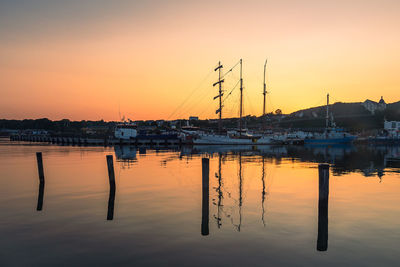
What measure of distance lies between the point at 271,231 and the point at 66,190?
1480 cm

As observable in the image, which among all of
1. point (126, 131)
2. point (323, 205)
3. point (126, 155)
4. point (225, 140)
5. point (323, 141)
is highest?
point (126, 131)

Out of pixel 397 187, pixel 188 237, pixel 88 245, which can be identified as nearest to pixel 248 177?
pixel 397 187

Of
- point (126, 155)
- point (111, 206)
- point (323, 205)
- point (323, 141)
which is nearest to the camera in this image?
point (323, 205)

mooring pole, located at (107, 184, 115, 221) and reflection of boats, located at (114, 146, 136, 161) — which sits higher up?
mooring pole, located at (107, 184, 115, 221)

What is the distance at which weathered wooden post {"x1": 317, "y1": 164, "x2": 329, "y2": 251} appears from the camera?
11.0 meters

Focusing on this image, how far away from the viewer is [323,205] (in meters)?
11.3

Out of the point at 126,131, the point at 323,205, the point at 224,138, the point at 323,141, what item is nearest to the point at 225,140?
the point at 224,138

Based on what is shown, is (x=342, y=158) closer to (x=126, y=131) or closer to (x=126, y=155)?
(x=126, y=155)

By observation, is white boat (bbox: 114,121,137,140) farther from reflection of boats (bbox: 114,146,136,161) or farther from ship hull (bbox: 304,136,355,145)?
ship hull (bbox: 304,136,355,145)

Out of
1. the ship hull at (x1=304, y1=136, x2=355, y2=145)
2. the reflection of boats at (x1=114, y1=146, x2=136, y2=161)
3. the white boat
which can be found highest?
the white boat

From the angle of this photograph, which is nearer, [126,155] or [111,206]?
[111,206]

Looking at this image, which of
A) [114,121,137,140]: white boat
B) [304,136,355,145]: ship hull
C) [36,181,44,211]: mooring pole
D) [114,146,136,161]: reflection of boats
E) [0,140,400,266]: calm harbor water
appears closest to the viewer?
[0,140,400,266]: calm harbor water

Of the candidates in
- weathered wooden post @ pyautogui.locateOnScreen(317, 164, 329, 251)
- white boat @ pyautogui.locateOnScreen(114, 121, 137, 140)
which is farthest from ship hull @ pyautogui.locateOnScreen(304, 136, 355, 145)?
weathered wooden post @ pyautogui.locateOnScreen(317, 164, 329, 251)

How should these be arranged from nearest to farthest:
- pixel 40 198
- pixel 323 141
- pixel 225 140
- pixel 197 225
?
pixel 197 225, pixel 40 198, pixel 225 140, pixel 323 141
